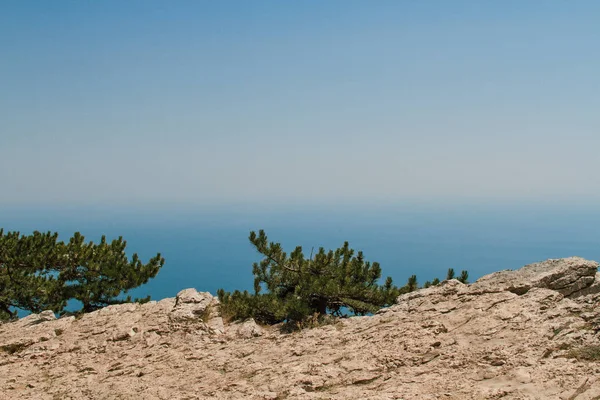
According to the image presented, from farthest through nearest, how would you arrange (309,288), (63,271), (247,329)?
(63,271) → (309,288) → (247,329)

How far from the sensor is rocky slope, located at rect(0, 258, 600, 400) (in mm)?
6730

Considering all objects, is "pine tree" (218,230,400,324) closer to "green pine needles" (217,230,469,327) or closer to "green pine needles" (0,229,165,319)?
"green pine needles" (217,230,469,327)

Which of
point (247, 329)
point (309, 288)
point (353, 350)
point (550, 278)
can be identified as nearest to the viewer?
point (353, 350)

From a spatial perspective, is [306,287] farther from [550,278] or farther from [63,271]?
[63,271]

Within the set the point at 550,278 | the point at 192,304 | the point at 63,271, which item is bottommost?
the point at 63,271

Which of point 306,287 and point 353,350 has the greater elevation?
point 306,287

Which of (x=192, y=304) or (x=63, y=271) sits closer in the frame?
(x=192, y=304)

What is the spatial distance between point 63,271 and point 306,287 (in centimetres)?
1246

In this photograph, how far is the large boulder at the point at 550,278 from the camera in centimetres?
972

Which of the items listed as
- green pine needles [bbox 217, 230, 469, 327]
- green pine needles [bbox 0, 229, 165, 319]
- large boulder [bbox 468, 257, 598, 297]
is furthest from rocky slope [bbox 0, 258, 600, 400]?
green pine needles [bbox 0, 229, 165, 319]

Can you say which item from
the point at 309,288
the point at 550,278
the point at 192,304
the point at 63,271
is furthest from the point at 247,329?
the point at 63,271

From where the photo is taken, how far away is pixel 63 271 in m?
18.3

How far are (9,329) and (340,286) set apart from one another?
11054 mm

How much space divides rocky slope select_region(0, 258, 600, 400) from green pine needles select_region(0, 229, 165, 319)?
410 cm
